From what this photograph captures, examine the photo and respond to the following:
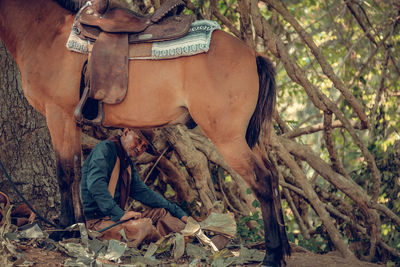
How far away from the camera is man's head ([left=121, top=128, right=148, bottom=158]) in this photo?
16.0 ft

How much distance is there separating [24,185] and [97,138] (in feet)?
4.02

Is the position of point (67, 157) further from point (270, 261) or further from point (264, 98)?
point (270, 261)

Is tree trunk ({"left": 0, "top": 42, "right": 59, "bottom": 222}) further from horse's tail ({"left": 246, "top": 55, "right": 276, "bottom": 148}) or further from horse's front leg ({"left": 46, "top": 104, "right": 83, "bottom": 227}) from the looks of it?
horse's tail ({"left": 246, "top": 55, "right": 276, "bottom": 148})

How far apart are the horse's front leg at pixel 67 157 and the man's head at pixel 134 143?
1.46 ft

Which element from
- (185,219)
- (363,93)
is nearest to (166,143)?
(185,219)

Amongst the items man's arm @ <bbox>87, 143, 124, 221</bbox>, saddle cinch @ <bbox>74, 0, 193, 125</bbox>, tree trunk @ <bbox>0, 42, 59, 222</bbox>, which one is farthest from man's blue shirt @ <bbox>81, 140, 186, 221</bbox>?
tree trunk @ <bbox>0, 42, 59, 222</bbox>

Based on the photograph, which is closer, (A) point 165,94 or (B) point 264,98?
(A) point 165,94

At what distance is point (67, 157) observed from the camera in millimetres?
4633

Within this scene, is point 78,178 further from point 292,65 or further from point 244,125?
point 292,65

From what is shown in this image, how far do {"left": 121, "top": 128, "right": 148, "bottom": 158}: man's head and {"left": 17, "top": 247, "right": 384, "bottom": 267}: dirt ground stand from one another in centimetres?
111

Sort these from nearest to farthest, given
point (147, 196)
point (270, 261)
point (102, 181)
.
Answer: point (270, 261) → point (102, 181) → point (147, 196)

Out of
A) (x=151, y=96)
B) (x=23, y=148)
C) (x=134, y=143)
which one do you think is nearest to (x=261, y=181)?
(x=151, y=96)

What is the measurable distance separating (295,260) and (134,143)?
6.03ft

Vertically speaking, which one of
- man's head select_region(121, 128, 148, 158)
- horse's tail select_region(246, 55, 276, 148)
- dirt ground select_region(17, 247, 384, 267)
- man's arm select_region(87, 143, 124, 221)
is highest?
horse's tail select_region(246, 55, 276, 148)
